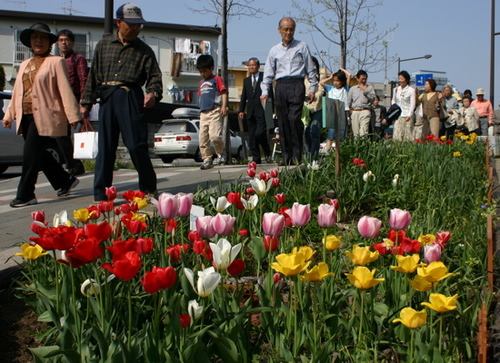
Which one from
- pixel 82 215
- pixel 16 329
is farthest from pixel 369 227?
pixel 16 329

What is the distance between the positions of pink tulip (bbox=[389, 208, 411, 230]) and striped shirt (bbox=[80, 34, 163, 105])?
399cm

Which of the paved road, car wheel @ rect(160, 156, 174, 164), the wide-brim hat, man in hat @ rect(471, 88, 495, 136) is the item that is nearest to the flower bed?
the paved road

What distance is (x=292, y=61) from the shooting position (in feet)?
29.3

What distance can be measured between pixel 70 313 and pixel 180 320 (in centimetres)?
54

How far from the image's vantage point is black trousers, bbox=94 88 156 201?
6.59 meters

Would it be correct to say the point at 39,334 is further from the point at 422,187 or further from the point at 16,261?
the point at 422,187

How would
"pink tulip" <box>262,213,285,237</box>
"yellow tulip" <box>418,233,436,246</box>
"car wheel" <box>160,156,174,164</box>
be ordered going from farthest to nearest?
"car wheel" <box>160,156,174,164</box>, "yellow tulip" <box>418,233,436,246</box>, "pink tulip" <box>262,213,285,237</box>

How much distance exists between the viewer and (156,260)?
336cm

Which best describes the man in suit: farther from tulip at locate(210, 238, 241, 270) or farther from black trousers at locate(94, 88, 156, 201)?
tulip at locate(210, 238, 241, 270)

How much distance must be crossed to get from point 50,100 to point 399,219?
4.85 m

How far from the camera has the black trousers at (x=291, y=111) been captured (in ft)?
29.5

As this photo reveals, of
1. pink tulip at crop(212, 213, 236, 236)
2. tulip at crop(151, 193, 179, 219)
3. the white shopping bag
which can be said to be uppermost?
the white shopping bag

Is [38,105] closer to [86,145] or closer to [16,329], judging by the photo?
[86,145]

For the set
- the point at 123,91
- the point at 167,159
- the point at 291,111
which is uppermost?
the point at 123,91
